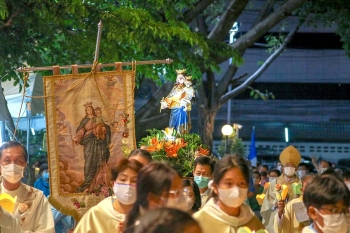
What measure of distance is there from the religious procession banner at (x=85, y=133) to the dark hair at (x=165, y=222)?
540cm

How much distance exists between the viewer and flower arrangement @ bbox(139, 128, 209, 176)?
33.7 ft

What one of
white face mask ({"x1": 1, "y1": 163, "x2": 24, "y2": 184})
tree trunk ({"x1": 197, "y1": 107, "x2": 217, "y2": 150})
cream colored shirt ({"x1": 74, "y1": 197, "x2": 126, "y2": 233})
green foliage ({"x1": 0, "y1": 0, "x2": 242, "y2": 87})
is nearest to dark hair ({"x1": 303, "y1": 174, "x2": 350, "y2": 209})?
cream colored shirt ({"x1": 74, "y1": 197, "x2": 126, "y2": 233})

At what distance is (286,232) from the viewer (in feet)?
28.0

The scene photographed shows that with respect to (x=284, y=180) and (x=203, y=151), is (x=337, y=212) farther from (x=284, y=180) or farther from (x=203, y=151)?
(x=284, y=180)

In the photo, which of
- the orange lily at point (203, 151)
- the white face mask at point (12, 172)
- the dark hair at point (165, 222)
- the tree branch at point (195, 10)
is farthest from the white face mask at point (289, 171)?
the dark hair at point (165, 222)

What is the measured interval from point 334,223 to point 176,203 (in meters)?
1.22

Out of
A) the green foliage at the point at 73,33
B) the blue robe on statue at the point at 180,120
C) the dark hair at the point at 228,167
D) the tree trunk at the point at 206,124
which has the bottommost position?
the dark hair at the point at 228,167

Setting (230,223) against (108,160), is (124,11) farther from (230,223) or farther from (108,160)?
(230,223)

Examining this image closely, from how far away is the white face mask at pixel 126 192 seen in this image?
6.29 m

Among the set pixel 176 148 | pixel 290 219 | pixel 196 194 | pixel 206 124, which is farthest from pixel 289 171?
pixel 206 124

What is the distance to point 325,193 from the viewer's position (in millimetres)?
5848

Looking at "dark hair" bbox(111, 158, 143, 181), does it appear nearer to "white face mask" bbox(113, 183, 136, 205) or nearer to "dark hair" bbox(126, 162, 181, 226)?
"white face mask" bbox(113, 183, 136, 205)

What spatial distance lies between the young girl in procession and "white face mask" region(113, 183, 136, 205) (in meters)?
0.48

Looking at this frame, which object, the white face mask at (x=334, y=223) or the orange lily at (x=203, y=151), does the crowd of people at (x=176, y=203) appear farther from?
the orange lily at (x=203, y=151)
